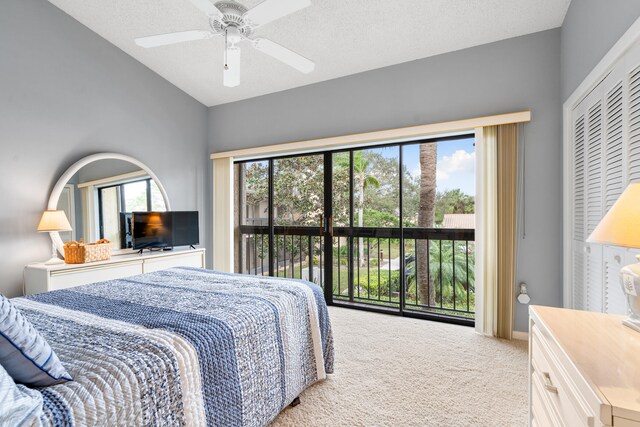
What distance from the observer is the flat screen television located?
370 cm

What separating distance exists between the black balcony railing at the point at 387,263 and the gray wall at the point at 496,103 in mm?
Answer: 655

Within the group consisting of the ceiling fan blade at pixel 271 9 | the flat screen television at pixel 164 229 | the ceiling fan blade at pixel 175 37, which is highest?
the ceiling fan blade at pixel 175 37

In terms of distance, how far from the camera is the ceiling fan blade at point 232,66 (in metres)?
2.15

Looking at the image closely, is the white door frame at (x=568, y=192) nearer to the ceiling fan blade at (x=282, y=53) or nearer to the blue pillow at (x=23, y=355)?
the ceiling fan blade at (x=282, y=53)

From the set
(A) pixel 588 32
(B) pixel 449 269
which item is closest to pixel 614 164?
(A) pixel 588 32

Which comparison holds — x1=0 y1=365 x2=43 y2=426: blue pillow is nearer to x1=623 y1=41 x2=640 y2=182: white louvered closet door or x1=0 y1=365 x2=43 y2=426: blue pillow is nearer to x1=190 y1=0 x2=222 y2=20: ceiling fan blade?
x1=190 y1=0 x2=222 y2=20: ceiling fan blade

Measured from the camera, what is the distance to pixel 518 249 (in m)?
2.82

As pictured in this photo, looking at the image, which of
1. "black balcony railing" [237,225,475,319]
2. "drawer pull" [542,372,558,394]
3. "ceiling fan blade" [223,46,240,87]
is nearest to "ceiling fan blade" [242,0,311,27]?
"ceiling fan blade" [223,46,240,87]

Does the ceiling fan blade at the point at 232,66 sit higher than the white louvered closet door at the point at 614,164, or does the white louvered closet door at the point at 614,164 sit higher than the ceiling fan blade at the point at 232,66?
the ceiling fan blade at the point at 232,66

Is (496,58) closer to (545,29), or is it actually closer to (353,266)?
(545,29)

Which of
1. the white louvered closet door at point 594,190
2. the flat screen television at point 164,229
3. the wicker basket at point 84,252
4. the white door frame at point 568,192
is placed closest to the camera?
the white louvered closet door at point 594,190

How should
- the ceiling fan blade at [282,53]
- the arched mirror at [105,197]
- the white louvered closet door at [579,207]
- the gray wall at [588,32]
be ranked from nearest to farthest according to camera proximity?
the gray wall at [588,32] → the ceiling fan blade at [282,53] → the white louvered closet door at [579,207] → the arched mirror at [105,197]

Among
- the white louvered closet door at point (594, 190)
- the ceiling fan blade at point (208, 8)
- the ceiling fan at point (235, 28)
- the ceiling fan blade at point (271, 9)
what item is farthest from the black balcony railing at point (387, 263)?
the ceiling fan blade at point (208, 8)

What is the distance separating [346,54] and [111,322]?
2.95 m
